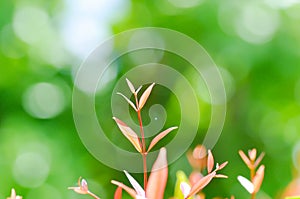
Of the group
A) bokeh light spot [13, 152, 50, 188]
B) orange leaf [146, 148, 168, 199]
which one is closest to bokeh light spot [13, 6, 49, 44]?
bokeh light spot [13, 152, 50, 188]

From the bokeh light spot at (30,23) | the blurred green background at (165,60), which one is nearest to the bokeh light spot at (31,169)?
the blurred green background at (165,60)

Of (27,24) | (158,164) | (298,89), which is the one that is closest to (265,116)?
(298,89)

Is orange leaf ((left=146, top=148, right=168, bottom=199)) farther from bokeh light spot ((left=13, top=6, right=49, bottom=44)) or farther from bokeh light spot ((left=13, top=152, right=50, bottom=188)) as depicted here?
bokeh light spot ((left=13, top=6, right=49, bottom=44))

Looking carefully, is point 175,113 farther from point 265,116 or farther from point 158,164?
point 158,164

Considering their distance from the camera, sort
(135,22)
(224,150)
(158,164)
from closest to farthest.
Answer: (158,164) < (224,150) < (135,22)

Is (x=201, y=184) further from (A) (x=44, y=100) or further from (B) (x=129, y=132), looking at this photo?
(A) (x=44, y=100)

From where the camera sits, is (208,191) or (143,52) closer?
(208,191)
